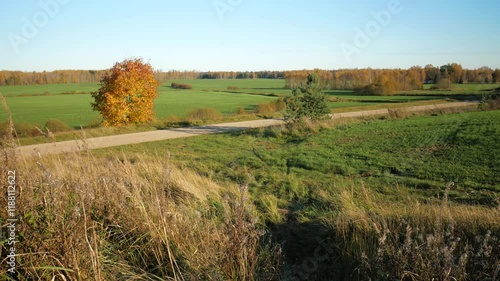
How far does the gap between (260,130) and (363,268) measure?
17591mm

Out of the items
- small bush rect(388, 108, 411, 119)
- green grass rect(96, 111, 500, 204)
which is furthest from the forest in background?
green grass rect(96, 111, 500, 204)

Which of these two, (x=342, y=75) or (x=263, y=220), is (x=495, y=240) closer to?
(x=263, y=220)

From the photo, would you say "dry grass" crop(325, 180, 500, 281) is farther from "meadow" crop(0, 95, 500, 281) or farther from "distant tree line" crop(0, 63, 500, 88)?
"distant tree line" crop(0, 63, 500, 88)

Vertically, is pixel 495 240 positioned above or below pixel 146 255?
above

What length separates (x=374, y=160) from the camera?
38.1ft

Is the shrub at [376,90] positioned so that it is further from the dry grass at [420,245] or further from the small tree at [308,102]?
the dry grass at [420,245]

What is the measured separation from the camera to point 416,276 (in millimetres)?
3070

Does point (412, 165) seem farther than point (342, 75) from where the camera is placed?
No

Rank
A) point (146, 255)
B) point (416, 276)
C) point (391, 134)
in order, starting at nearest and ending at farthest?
point (416, 276) < point (146, 255) < point (391, 134)

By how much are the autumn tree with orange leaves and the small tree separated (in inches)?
463

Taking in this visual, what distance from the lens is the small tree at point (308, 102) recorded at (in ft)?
70.3

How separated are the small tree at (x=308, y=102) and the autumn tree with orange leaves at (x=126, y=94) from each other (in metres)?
11.8

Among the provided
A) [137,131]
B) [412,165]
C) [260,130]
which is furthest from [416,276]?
[137,131]

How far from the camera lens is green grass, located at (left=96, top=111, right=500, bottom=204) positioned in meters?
8.55
